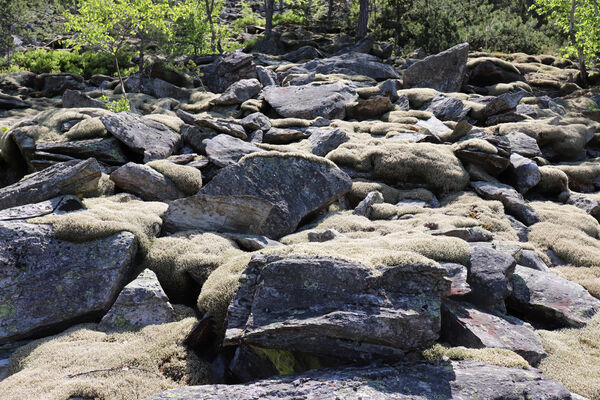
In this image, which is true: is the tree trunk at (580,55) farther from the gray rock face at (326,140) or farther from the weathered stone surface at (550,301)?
the weathered stone surface at (550,301)

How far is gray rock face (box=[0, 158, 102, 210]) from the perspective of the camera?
437 inches

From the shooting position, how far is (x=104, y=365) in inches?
267

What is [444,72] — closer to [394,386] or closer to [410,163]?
[410,163]

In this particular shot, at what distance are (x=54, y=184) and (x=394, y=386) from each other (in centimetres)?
1000

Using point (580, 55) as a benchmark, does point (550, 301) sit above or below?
below

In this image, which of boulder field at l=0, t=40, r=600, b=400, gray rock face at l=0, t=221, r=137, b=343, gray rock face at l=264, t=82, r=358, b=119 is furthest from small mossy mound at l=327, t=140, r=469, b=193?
gray rock face at l=0, t=221, r=137, b=343

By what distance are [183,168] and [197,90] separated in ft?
59.6

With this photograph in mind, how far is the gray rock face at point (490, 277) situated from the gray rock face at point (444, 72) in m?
24.0

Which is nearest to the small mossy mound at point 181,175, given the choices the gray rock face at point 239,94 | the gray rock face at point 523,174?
the gray rock face at point 239,94

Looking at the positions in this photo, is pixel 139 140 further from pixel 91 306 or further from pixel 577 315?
pixel 577 315

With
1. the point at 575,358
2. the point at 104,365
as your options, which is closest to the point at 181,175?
the point at 104,365

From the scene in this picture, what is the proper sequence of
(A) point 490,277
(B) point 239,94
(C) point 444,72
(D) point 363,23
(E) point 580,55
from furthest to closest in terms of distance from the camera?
(D) point 363,23, (E) point 580,55, (C) point 444,72, (B) point 239,94, (A) point 490,277

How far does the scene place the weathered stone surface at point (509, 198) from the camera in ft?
48.6

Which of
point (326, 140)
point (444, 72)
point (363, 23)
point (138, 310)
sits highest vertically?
point (363, 23)
